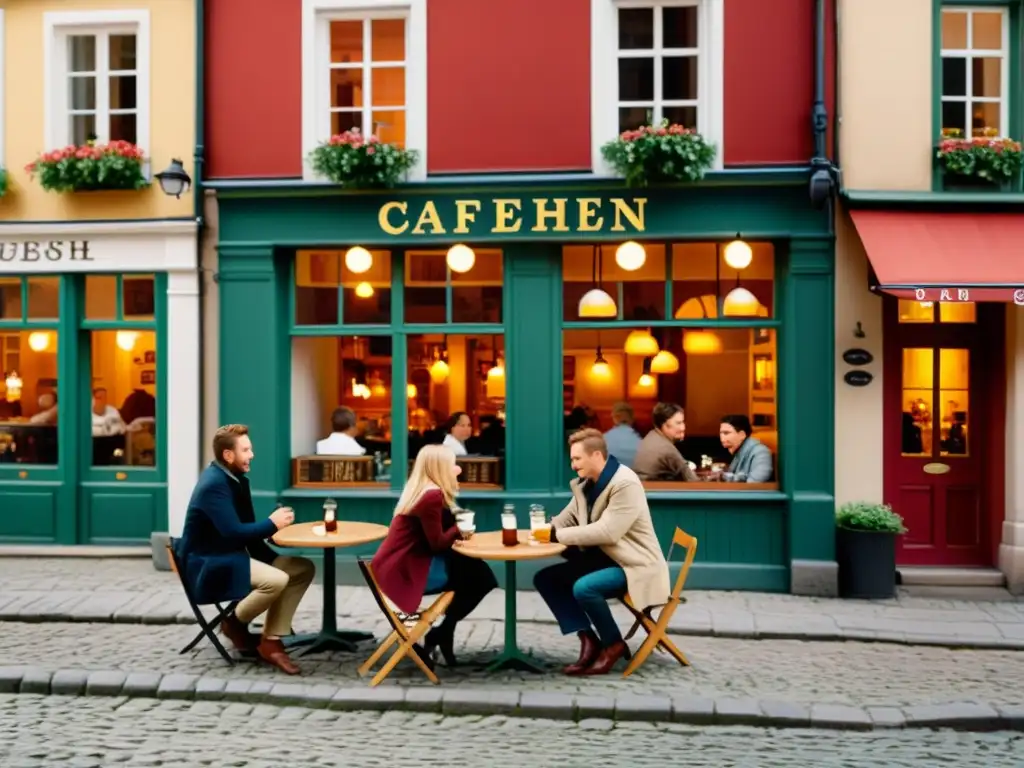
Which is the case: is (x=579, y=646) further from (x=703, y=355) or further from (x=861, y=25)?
(x=861, y=25)

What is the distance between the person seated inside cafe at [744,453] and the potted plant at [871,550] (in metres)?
0.95

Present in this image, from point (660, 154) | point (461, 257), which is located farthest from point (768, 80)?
point (461, 257)

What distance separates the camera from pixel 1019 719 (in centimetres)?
671

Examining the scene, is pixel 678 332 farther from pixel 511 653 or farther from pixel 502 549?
pixel 511 653

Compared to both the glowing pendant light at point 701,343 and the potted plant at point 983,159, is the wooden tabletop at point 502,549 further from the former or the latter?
the potted plant at point 983,159

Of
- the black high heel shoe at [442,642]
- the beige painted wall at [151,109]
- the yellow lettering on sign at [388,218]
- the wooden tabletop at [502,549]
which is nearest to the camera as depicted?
the wooden tabletop at [502,549]

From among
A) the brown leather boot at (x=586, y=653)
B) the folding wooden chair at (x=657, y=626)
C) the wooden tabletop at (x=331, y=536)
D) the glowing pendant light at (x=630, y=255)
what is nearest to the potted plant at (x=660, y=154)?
the glowing pendant light at (x=630, y=255)

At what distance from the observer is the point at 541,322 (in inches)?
423

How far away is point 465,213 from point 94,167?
12.7 feet

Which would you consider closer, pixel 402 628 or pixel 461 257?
pixel 402 628

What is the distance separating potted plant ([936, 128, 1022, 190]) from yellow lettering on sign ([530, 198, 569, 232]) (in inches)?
143

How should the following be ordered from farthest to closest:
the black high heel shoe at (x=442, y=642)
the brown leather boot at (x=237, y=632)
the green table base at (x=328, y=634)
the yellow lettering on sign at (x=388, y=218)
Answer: the yellow lettering on sign at (x=388, y=218) → the green table base at (x=328, y=634) → the brown leather boot at (x=237, y=632) → the black high heel shoe at (x=442, y=642)

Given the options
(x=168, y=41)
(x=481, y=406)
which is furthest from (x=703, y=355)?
(x=168, y=41)

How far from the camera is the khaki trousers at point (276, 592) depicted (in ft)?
25.0
